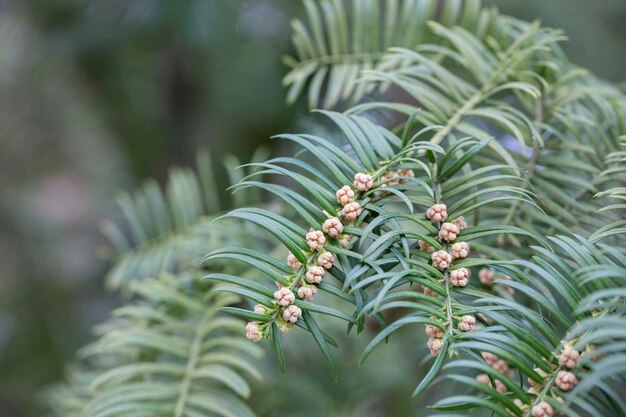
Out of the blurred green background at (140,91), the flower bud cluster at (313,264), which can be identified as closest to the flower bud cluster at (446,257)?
the flower bud cluster at (313,264)

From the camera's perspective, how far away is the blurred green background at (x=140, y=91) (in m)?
0.88

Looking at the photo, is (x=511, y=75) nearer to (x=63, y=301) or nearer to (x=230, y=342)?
(x=230, y=342)

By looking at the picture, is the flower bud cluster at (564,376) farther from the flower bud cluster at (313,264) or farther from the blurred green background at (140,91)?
the blurred green background at (140,91)

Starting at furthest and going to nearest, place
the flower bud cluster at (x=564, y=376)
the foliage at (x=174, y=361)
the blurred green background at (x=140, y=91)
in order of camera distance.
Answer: the blurred green background at (x=140, y=91) → the foliage at (x=174, y=361) → the flower bud cluster at (x=564, y=376)

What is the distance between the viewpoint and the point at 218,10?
0.89 meters

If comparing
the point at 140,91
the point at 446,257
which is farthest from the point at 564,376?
the point at 140,91

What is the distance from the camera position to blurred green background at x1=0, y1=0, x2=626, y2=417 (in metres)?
0.88

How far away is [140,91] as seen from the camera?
984 mm

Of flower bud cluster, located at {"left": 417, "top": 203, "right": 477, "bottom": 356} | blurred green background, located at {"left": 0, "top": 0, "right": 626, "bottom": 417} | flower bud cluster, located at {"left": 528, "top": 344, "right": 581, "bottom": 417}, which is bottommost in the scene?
flower bud cluster, located at {"left": 528, "top": 344, "right": 581, "bottom": 417}

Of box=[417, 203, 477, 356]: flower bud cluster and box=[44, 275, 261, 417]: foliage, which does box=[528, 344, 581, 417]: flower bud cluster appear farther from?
box=[44, 275, 261, 417]: foliage

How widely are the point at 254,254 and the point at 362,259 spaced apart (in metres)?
0.05

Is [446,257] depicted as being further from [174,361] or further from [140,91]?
[140,91]

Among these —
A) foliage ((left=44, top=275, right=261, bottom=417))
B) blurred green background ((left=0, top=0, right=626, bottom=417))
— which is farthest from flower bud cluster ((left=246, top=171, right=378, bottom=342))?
blurred green background ((left=0, top=0, right=626, bottom=417))

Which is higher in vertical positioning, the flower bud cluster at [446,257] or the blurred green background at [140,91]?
the blurred green background at [140,91]
